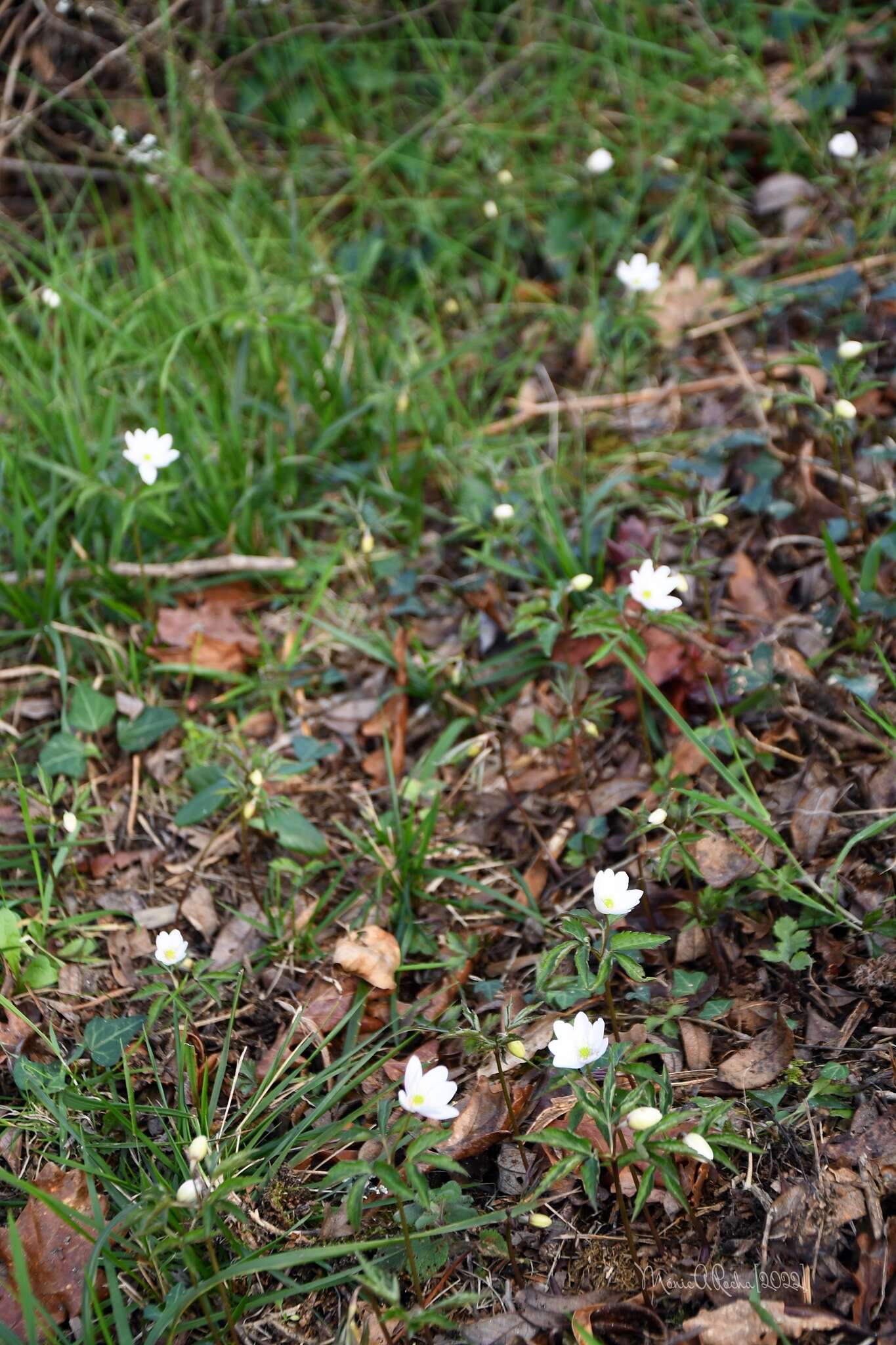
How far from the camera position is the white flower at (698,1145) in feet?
4.45

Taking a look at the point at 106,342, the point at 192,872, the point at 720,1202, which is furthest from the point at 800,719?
the point at 106,342

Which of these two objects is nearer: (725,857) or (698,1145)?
→ (698,1145)

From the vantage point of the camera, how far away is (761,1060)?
1.70 metres

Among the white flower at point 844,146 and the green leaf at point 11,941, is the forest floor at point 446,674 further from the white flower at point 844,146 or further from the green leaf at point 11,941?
the white flower at point 844,146

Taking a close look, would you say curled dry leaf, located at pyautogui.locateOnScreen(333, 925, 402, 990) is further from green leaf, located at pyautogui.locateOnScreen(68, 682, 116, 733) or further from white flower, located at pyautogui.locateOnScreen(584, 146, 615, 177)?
white flower, located at pyautogui.locateOnScreen(584, 146, 615, 177)

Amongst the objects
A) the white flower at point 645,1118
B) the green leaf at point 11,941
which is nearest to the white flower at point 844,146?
the white flower at point 645,1118

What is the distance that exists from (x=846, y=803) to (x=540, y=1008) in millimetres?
709

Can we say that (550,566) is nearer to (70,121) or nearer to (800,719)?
(800,719)

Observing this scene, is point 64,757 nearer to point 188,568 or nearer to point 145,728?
point 145,728

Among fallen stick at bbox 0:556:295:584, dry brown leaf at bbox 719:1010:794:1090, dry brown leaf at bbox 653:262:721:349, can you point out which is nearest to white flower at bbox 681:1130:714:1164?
dry brown leaf at bbox 719:1010:794:1090

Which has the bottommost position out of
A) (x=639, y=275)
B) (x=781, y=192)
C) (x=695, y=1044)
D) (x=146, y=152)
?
(x=695, y=1044)

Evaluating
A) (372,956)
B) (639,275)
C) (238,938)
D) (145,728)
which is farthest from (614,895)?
(639,275)

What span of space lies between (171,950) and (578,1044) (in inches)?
29.2

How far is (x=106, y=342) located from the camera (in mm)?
3025
